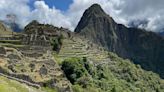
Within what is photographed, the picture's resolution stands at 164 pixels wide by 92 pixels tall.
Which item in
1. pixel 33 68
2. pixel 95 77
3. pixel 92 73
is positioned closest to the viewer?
pixel 33 68

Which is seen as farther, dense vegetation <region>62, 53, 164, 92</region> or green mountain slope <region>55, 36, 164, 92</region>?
green mountain slope <region>55, 36, 164, 92</region>

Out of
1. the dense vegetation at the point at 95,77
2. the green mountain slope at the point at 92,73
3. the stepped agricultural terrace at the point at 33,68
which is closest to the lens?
the stepped agricultural terrace at the point at 33,68

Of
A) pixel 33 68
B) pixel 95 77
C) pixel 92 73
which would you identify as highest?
pixel 33 68

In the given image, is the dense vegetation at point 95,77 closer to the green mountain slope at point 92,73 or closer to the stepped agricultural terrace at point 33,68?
the green mountain slope at point 92,73

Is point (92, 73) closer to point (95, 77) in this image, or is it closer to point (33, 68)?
point (95, 77)

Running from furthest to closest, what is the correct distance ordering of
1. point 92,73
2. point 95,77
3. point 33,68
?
point 95,77
point 92,73
point 33,68

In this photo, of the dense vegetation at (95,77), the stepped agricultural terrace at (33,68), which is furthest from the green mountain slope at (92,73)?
the stepped agricultural terrace at (33,68)

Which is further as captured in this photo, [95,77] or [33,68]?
[95,77]

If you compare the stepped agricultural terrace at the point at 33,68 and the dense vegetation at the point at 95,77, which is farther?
the dense vegetation at the point at 95,77

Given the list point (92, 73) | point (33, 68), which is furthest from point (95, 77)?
point (33, 68)

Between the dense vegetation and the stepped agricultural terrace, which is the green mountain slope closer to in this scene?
the dense vegetation

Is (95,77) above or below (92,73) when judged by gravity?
below

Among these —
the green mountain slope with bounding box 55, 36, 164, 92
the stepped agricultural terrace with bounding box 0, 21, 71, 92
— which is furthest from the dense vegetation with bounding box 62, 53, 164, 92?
the stepped agricultural terrace with bounding box 0, 21, 71, 92

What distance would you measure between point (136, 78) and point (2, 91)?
15102 centimetres
